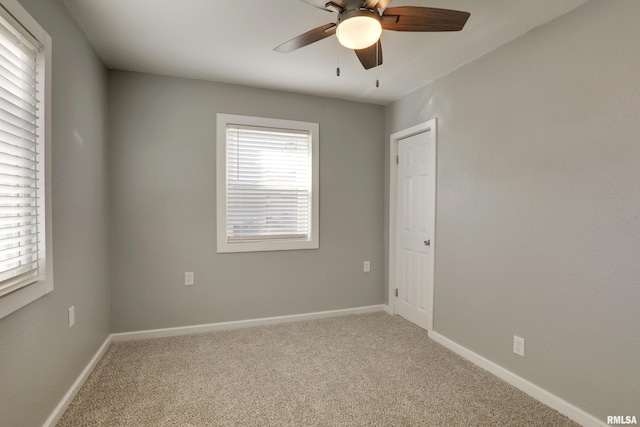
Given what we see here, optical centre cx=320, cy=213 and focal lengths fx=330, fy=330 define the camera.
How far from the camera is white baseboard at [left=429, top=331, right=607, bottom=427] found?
1.92 m

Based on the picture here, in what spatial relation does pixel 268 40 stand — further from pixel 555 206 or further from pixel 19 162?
pixel 555 206

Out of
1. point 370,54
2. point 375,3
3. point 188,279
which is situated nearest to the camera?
point 375,3

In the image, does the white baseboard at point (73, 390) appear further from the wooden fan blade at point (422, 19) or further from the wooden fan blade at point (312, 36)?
the wooden fan blade at point (422, 19)

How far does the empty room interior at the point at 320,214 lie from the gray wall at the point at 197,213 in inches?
0.8

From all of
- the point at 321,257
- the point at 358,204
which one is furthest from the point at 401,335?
the point at 358,204

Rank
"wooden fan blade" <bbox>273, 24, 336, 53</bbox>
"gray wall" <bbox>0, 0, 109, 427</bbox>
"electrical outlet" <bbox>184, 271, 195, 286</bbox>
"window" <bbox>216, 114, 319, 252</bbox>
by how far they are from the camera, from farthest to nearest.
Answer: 1. "window" <bbox>216, 114, 319, 252</bbox>
2. "electrical outlet" <bbox>184, 271, 195, 286</bbox>
3. "wooden fan blade" <bbox>273, 24, 336, 53</bbox>
4. "gray wall" <bbox>0, 0, 109, 427</bbox>

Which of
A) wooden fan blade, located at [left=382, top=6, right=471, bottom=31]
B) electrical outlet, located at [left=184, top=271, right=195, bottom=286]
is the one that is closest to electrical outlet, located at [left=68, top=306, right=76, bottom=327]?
electrical outlet, located at [left=184, top=271, right=195, bottom=286]

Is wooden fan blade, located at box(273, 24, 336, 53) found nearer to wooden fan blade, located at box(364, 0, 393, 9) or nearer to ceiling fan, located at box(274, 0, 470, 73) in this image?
ceiling fan, located at box(274, 0, 470, 73)

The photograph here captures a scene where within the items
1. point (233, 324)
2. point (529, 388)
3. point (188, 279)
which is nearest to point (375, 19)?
point (529, 388)

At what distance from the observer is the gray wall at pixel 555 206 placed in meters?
1.77

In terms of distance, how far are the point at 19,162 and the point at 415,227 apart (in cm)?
312

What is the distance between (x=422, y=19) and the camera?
1.60m

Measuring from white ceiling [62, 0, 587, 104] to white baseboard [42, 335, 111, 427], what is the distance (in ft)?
7.85

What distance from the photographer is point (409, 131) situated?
3479mm
